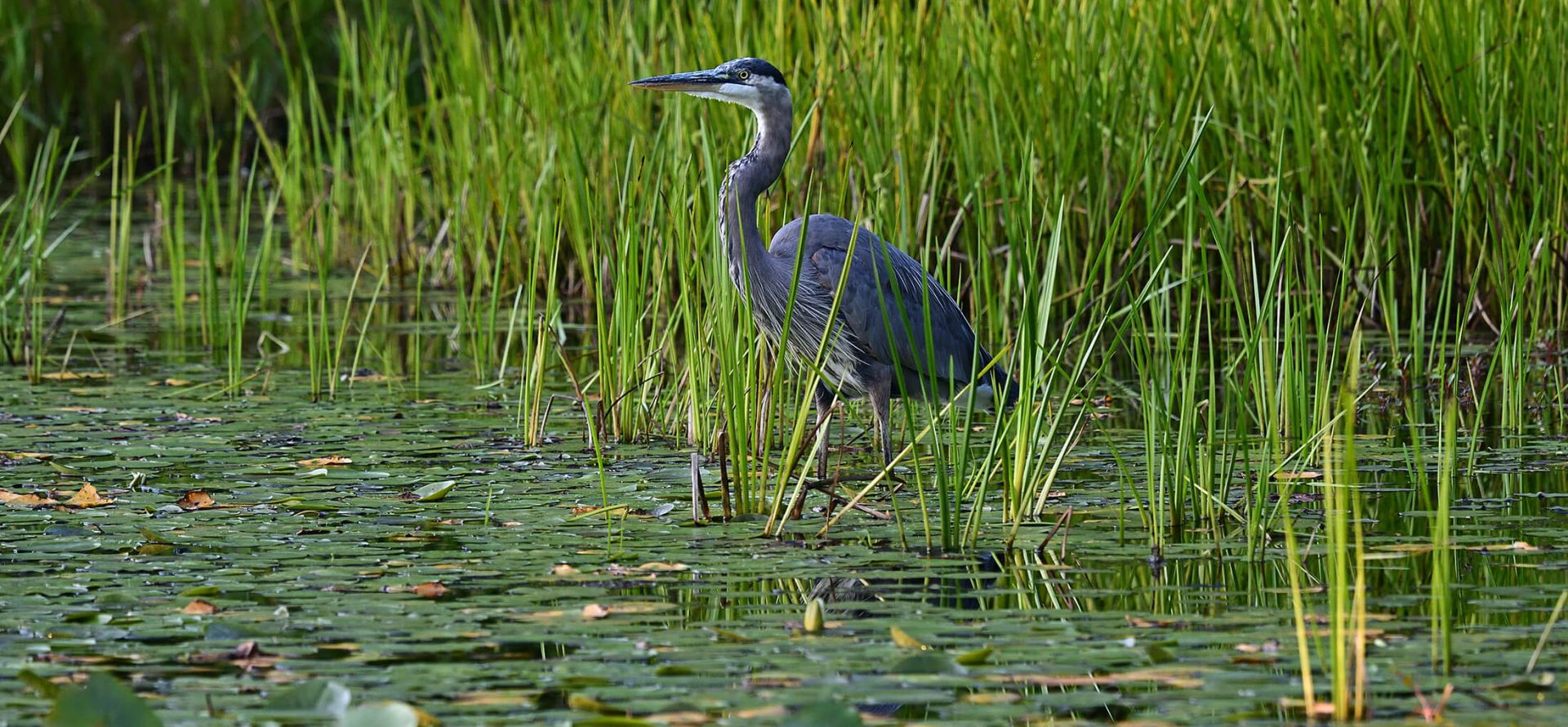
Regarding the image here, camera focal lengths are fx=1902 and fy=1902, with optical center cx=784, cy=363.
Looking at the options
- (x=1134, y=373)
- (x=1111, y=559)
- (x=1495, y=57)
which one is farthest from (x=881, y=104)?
(x=1111, y=559)

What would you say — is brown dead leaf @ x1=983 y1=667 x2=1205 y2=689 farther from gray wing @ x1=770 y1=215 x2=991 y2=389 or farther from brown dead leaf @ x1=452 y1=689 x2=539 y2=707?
gray wing @ x1=770 y1=215 x2=991 y2=389

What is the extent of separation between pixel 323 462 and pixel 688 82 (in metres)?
1.38

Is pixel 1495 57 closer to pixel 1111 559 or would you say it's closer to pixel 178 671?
pixel 1111 559

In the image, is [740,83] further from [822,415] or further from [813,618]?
[813,618]

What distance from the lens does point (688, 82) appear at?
5098 mm

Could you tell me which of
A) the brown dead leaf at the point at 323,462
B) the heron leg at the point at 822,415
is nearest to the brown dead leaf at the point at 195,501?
the brown dead leaf at the point at 323,462

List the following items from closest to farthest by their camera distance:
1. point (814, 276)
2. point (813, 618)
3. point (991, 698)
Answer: point (991, 698) → point (813, 618) → point (814, 276)

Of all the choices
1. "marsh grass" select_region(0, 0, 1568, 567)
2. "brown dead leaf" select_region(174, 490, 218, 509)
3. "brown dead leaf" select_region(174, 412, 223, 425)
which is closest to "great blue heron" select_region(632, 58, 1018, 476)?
"marsh grass" select_region(0, 0, 1568, 567)

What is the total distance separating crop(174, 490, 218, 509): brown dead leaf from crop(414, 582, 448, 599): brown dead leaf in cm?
99

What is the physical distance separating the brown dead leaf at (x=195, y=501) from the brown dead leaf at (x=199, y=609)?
3.16 feet

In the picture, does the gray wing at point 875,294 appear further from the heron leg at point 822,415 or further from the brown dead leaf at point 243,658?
the brown dead leaf at point 243,658

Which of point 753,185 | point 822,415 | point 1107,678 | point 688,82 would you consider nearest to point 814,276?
point 753,185

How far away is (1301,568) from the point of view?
3549 millimetres

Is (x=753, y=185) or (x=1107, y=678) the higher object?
(x=753, y=185)
